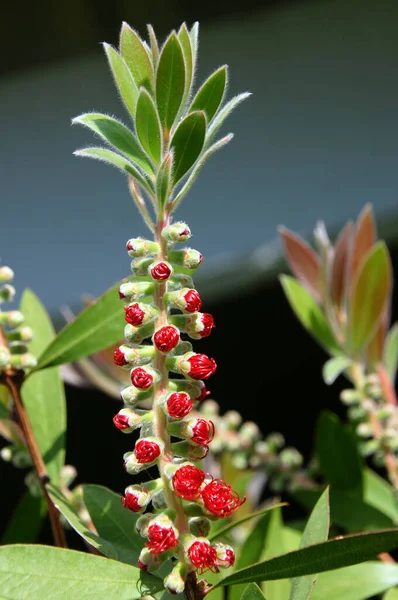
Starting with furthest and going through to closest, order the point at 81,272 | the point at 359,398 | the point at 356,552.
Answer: the point at 81,272 → the point at 359,398 → the point at 356,552

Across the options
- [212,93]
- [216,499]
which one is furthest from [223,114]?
[216,499]

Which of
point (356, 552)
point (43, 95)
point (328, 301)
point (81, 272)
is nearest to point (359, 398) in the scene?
point (328, 301)

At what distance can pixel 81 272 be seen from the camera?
289 cm

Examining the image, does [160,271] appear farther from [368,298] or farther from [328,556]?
[368,298]

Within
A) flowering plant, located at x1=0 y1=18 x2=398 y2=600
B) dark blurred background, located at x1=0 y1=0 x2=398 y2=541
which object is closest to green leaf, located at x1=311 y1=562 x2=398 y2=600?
flowering plant, located at x1=0 y1=18 x2=398 y2=600

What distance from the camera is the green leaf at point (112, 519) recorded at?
A: 53 centimetres

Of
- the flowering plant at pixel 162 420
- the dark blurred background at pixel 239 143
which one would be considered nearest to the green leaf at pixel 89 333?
the flowering plant at pixel 162 420

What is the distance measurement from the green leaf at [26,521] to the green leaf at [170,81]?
49cm

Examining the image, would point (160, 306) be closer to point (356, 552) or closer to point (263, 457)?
point (356, 552)

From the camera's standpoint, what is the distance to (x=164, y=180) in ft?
1.44

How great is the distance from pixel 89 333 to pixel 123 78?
0.24 meters

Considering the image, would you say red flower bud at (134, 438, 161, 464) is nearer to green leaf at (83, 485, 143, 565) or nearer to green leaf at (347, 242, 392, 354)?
green leaf at (83, 485, 143, 565)

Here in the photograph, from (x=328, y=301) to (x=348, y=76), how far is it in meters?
2.38

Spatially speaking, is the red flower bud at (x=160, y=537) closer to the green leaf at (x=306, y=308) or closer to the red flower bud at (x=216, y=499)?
the red flower bud at (x=216, y=499)
